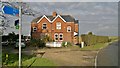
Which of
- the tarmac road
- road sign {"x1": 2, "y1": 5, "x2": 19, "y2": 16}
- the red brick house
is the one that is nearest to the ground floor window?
the red brick house

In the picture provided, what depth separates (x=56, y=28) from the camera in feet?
165

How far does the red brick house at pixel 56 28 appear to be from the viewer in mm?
49156

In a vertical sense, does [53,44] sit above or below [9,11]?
below

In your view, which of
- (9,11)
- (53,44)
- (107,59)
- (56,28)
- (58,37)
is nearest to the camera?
(9,11)

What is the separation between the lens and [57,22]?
50.3m

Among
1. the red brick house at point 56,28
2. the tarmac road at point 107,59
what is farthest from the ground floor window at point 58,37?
the tarmac road at point 107,59

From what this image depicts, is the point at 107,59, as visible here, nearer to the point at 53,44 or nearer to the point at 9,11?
the point at 9,11

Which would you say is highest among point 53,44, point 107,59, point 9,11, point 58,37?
point 9,11

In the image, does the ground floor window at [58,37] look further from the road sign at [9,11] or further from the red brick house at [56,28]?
the road sign at [9,11]

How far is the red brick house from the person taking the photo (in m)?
49.2

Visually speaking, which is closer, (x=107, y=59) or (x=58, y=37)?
(x=107, y=59)

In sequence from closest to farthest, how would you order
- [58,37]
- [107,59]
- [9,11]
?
[9,11] → [107,59] → [58,37]

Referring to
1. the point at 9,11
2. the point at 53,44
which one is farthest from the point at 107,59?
the point at 53,44

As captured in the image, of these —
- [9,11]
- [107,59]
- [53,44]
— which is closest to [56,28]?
[53,44]
